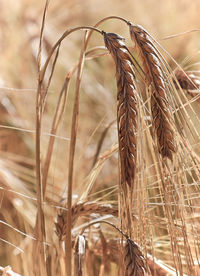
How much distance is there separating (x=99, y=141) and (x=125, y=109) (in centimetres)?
32

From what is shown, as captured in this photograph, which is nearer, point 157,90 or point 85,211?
point 157,90

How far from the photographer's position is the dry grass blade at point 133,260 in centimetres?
37

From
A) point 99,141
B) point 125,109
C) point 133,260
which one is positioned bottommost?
point 133,260

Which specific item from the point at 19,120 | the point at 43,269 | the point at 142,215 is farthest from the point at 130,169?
the point at 19,120

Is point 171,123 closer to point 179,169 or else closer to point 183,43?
point 179,169

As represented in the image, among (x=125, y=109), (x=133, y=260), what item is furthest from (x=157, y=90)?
(x=133, y=260)

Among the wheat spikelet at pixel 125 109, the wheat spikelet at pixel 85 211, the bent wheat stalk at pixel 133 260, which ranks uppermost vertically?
the wheat spikelet at pixel 125 109

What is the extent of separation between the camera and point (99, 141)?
68 cm

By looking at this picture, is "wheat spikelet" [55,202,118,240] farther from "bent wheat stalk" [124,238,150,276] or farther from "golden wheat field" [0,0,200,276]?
"bent wheat stalk" [124,238,150,276]

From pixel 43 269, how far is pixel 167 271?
16 cm

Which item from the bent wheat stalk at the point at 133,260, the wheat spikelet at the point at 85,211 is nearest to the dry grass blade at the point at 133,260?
the bent wheat stalk at the point at 133,260

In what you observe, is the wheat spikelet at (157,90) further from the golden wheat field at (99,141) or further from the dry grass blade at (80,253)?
the dry grass blade at (80,253)

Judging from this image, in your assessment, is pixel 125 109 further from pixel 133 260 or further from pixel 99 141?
pixel 99 141

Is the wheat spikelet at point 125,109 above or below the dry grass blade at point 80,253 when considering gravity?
above
